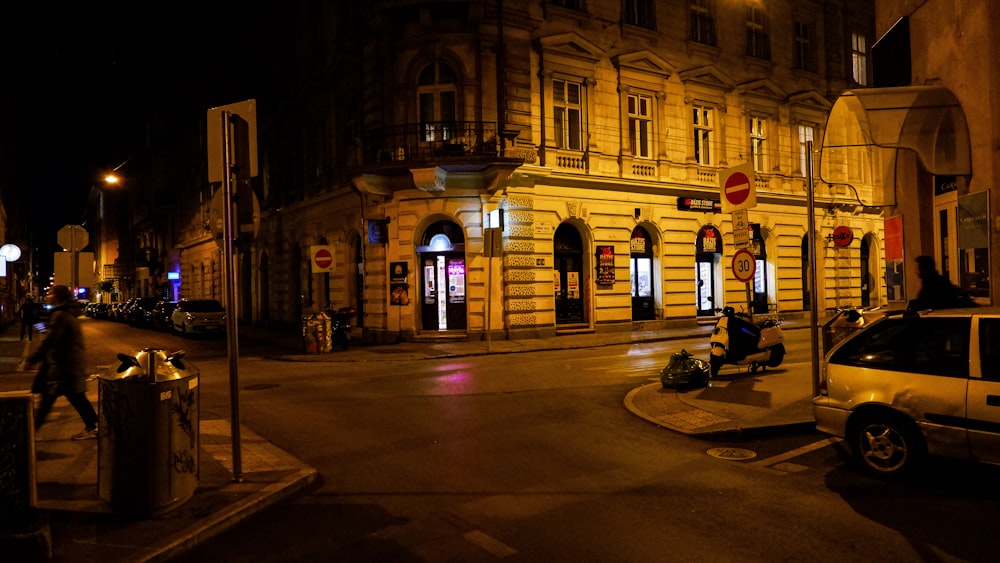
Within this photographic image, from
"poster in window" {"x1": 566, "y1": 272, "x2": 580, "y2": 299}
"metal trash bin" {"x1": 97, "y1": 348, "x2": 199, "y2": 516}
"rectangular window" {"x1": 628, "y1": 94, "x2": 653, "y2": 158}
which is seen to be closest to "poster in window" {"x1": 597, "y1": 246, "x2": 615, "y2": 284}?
"poster in window" {"x1": 566, "y1": 272, "x2": 580, "y2": 299}

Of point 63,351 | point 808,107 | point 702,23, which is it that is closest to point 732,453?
point 63,351

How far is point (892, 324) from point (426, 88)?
17313 millimetres

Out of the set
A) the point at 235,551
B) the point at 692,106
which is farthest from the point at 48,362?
the point at 692,106

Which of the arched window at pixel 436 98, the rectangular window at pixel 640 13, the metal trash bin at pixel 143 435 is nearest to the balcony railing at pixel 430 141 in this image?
the arched window at pixel 436 98

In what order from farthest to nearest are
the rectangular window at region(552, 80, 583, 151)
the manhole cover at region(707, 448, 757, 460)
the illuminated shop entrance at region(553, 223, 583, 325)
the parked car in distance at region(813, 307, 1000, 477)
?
the illuminated shop entrance at region(553, 223, 583, 325) → the rectangular window at region(552, 80, 583, 151) → the manhole cover at region(707, 448, 757, 460) → the parked car in distance at region(813, 307, 1000, 477)

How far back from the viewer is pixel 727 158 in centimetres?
2608

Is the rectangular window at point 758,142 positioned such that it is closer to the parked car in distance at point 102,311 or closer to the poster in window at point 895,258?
the poster in window at point 895,258

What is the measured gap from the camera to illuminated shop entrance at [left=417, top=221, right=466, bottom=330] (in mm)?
21188

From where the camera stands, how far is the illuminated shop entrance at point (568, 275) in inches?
894

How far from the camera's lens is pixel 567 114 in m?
22.5

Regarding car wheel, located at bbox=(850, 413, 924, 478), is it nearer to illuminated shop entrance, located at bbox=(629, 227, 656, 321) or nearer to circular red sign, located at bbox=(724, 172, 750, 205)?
circular red sign, located at bbox=(724, 172, 750, 205)

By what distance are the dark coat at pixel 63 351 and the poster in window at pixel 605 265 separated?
1761 centimetres

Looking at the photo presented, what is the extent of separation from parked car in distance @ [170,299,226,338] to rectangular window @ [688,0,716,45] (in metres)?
22.6

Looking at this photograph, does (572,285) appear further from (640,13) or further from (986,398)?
(986,398)
